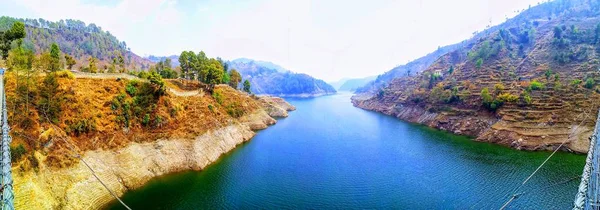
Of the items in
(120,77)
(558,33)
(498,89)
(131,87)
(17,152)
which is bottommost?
(17,152)

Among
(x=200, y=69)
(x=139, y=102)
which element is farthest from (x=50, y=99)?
(x=200, y=69)

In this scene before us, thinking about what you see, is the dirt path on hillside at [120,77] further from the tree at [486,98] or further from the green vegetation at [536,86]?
the green vegetation at [536,86]

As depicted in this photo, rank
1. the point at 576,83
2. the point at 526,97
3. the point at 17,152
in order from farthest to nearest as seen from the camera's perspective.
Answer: the point at 526,97, the point at 576,83, the point at 17,152

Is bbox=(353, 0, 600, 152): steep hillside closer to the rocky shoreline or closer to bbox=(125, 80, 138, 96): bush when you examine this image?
the rocky shoreline

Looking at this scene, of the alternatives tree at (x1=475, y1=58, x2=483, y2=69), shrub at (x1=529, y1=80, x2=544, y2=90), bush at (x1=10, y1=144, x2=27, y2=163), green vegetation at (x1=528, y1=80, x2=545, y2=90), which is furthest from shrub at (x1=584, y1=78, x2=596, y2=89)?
bush at (x1=10, y1=144, x2=27, y2=163)

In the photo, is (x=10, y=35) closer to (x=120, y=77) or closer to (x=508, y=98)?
(x=120, y=77)

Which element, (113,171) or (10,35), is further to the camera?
(10,35)
